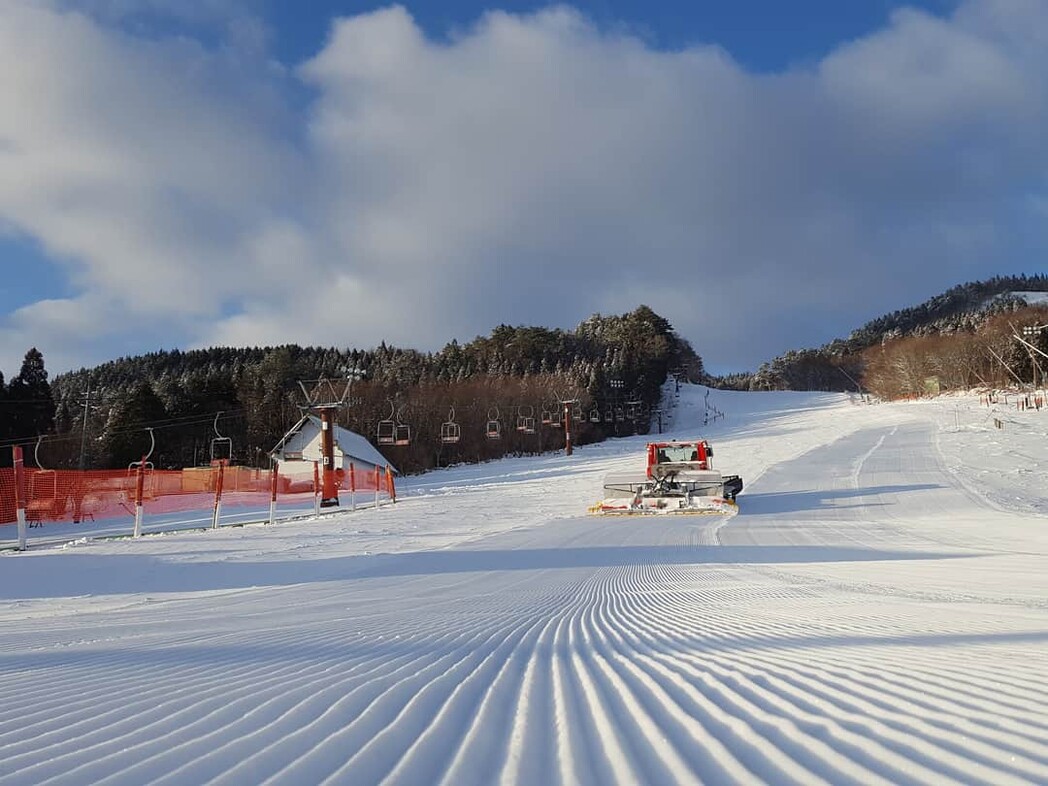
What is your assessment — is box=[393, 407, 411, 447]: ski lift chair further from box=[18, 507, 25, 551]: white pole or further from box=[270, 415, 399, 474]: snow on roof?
box=[18, 507, 25, 551]: white pole

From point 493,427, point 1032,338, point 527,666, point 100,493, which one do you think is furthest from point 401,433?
point 527,666

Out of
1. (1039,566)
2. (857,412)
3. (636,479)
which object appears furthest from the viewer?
(857,412)

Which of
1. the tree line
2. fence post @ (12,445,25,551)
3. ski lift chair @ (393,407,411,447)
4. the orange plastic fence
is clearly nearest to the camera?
fence post @ (12,445,25,551)

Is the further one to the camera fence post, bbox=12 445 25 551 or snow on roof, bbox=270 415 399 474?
snow on roof, bbox=270 415 399 474

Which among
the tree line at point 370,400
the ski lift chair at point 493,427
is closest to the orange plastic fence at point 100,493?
the tree line at point 370,400

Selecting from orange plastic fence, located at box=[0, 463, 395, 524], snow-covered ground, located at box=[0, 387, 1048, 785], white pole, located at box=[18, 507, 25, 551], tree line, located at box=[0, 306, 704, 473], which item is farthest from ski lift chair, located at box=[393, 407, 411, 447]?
snow-covered ground, located at box=[0, 387, 1048, 785]

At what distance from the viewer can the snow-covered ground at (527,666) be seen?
2494 millimetres

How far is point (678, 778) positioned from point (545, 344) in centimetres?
10632

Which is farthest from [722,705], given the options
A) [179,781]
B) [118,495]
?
[118,495]

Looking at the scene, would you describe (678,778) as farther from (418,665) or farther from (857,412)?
(857,412)

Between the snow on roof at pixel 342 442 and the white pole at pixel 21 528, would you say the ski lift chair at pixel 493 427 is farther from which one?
the white pole at pixel 21 528

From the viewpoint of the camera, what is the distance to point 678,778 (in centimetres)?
232

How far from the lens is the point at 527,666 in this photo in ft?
13.7

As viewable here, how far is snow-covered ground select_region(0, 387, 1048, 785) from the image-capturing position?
249cm
